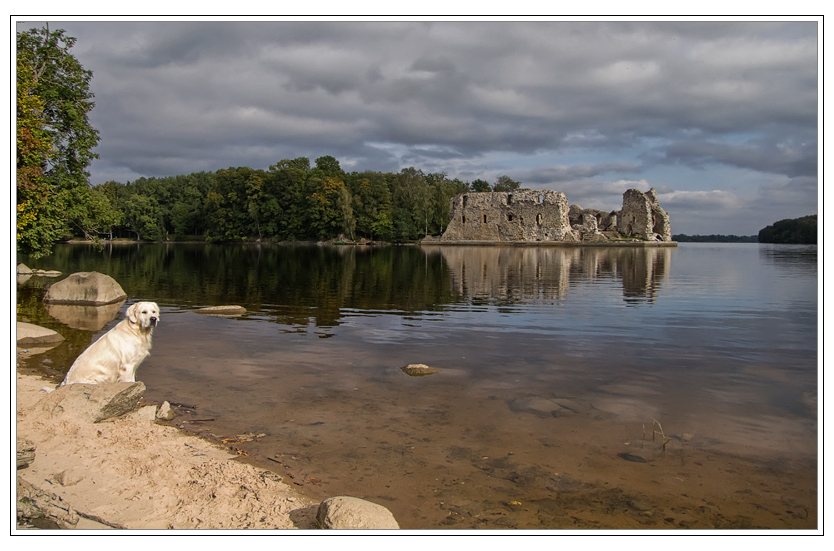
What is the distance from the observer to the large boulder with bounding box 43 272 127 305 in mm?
16031

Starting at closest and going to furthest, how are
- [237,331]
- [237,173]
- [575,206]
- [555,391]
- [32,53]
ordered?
[555,391] < [237,331] < [32,53] < [575,206] < [237,173]

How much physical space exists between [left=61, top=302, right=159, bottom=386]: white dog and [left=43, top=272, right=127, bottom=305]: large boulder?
36.2 ft

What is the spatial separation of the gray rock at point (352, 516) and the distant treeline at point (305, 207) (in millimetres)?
75889

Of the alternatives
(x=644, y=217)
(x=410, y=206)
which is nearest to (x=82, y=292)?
(x=644, y=217)

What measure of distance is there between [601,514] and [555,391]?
3.22 meters

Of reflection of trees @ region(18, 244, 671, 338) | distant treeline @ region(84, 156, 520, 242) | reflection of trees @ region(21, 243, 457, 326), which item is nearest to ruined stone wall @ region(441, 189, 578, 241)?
distant treeline @ region(84, 156, 520, 242)

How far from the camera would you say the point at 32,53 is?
17750 millimetres

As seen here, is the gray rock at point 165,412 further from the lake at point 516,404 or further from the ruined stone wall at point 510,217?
the ruined stone wall at point 510,217

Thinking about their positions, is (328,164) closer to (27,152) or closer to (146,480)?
(27,152)

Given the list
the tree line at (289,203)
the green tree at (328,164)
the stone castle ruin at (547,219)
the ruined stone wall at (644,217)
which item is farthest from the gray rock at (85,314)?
the green tree at (328,164)

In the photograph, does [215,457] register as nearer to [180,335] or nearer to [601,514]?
[601,514]

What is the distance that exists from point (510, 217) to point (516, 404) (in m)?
70.5
